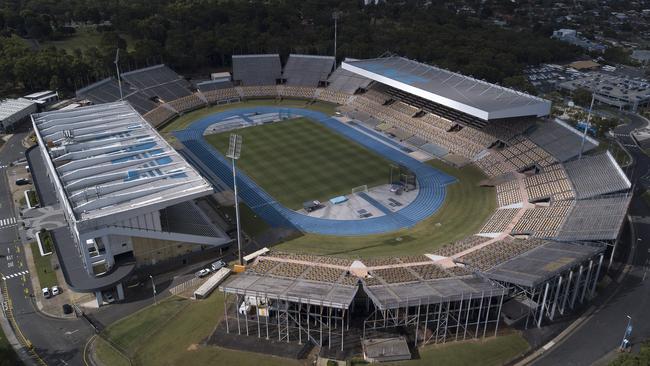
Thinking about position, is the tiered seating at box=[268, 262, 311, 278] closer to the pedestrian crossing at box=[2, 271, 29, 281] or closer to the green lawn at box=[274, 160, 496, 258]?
the green lawn at box=[274, 160, 496, 258]

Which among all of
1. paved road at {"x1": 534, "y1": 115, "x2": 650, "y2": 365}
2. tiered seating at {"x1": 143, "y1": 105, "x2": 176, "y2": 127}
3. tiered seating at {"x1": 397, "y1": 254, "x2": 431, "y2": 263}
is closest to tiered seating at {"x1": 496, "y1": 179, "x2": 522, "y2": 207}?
paved road at {"x1": 534, "y1": 115, "x2": 650, "y2": 365}

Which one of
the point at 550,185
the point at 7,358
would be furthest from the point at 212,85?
the point at 7,358

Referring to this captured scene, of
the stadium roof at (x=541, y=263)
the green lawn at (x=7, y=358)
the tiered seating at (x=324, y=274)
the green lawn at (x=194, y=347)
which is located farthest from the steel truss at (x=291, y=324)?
the green lawn at (x=7, y=358)

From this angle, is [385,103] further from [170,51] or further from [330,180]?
Result: [170,51]

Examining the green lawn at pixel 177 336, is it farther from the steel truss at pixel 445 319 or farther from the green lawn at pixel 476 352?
the green lawn at pixel 476 352

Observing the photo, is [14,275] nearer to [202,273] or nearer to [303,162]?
[202,273]

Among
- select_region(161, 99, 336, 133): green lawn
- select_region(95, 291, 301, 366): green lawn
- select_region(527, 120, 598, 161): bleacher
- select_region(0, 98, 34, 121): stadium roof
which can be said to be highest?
select_region(0, 98, 34, 121): stadium roof
